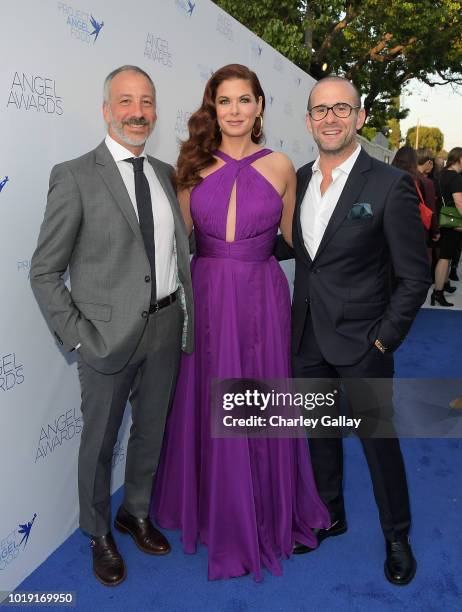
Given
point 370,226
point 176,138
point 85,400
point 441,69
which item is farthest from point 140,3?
point 441,69

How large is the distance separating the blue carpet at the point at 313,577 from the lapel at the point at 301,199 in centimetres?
146

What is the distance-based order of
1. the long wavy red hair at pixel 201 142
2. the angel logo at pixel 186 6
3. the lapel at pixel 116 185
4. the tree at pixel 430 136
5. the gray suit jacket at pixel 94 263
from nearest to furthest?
the gray suit jacket at pixel 94 263 < the lapel at pixel 116 185 < the long wavy red hair at pixel 201 142 < the angel logo at pixel 186 6 < the tree at pixel 430 136

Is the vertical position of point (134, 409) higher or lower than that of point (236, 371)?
lower

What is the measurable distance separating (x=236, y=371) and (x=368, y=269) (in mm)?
747

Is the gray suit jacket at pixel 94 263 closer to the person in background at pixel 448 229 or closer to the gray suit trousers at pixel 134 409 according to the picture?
the gray suit trousers at pixel 134 409

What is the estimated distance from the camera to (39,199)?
231cm

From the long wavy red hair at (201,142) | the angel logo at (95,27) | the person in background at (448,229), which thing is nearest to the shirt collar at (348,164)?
the long wavy red hair at (201,142)

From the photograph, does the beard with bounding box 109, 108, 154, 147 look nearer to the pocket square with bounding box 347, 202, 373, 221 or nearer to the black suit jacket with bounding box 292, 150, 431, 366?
the black suit jacket with bounding box 292, 150, 431, 366

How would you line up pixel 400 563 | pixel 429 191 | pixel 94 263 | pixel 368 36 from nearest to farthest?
pixel 94 263, pixel 400 563, pixel 429 191, pixel 368 36

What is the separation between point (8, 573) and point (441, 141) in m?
68.4

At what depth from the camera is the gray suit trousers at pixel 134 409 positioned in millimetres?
2318

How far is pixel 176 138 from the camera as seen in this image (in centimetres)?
355

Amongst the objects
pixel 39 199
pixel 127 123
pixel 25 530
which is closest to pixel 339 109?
pixel 127 123

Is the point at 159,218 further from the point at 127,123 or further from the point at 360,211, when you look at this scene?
the point at 360,211
